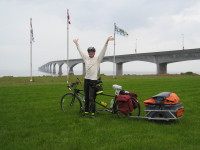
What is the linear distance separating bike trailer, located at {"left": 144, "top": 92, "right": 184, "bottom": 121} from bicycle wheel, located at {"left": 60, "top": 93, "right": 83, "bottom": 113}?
2.31 meters

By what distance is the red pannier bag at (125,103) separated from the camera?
603 centimetres

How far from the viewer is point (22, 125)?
569 cm

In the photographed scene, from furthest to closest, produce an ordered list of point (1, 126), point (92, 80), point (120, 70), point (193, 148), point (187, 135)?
point (120, 70) < point (92, 80) < point (1, 126) < point (187, 135) < point (193, 148)

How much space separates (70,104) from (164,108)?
3126 mm

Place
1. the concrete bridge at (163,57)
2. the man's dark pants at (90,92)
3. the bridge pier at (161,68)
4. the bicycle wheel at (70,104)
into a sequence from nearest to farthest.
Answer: the man's dark pants at (90,92), the bicycle wheel at (70,104), the concrete bridge at (163,57), the bridge pier at (161,68)

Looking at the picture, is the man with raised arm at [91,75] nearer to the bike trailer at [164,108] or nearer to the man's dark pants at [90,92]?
the man's dark pants at [90,92]

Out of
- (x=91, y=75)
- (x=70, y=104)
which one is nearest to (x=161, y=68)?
(x=70, y=104)

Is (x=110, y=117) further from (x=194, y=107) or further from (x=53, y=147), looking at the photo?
(x=194, y=107)

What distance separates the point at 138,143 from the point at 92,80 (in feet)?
8.62

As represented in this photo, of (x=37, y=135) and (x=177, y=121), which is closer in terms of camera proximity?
(x=37, y=135)

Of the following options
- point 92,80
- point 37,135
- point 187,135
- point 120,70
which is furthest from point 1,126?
point 120,70

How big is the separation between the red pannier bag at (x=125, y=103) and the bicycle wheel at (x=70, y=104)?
1.43 m

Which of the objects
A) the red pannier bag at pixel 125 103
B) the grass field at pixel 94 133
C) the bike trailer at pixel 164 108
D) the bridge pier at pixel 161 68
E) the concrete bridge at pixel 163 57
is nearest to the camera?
the grass field at pixel 94 133

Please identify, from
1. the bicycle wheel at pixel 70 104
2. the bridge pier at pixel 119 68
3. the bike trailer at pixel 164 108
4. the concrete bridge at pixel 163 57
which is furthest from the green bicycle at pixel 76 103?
the bridge pier at pixel 119 68
